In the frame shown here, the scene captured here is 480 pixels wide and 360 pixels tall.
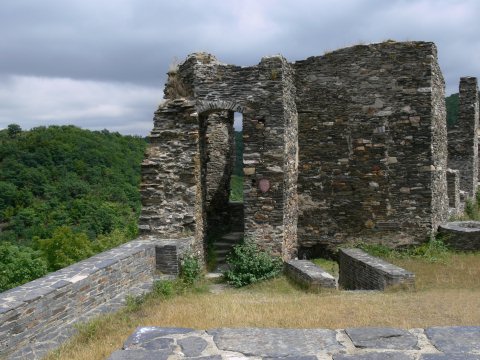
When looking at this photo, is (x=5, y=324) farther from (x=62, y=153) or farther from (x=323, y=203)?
(x=62, y=153)

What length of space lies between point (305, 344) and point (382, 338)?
539mm

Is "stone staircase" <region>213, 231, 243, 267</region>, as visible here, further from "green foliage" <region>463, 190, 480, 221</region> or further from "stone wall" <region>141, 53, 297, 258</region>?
"green foliage" <region>463, 190, 480, 221</region>

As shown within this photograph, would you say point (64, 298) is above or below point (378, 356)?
below

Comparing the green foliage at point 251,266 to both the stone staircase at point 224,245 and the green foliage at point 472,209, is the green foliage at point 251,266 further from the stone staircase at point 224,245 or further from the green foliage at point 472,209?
Answer: the green foliage at point 472,209

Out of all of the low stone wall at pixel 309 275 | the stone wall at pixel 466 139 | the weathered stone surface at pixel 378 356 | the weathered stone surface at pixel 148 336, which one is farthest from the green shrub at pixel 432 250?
the weathered stone surface at pixel 148 336

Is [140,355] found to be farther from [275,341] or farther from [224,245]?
[224,245]

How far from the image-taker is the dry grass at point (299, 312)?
18.9 feet

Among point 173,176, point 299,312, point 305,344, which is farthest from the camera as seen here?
point 173,176

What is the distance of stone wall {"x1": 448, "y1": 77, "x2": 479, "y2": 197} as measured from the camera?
18.6 metres

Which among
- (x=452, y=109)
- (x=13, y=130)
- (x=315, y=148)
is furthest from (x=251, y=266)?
(x=13, y=130)

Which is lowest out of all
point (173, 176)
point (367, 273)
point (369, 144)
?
point (367, 273)

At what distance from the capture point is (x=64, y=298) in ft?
21.4

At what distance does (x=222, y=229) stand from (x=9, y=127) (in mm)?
57005

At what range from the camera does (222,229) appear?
1427 cm
